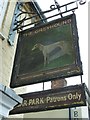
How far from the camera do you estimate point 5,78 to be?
190 inches

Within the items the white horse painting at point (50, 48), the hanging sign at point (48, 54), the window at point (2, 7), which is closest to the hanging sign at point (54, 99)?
the hanging sign at point (48, 54)

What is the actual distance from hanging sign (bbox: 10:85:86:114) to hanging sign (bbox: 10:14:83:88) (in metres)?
0.24

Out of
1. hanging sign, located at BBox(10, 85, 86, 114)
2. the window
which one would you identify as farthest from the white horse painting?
the window

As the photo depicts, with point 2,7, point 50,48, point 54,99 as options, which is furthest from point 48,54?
point 2,7

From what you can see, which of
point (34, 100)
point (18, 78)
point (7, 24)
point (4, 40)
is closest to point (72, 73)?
point (34, 100)

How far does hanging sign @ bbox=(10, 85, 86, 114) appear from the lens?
11.3ft

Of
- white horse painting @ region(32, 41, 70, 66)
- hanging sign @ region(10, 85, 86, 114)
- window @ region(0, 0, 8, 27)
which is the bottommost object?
hanging sign @ region(10, 85, 86, 114)

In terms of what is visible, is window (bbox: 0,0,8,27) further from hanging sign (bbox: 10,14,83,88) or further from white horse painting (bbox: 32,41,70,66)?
white horse painting (bbox: 32,41,70,66)

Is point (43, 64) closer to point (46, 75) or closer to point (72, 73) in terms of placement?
point (46, 75)

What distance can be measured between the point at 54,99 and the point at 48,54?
110cm

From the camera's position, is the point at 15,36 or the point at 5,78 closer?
the point at 5,78

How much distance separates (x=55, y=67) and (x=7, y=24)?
2002mm

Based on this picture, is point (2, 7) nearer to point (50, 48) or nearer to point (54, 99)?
point (50, 48)

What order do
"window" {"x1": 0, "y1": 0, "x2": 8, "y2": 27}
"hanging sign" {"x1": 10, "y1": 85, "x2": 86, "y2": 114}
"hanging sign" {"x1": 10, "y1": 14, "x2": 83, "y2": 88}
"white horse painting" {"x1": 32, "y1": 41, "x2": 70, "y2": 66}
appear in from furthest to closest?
"window" {"x1": 0, "y1": 0, "x2": 8, "y2": 27} < "white horse painting" {"x1": 32, "y1": 41, "x2": 70, "y2": 66} < "hanging sign" {"x1": 10, "y1": 14, "x2": 83, "y2": 88} < "hanging sign" {"x1": 10, "y1": 85, "x2": 86, "y2": 114}
